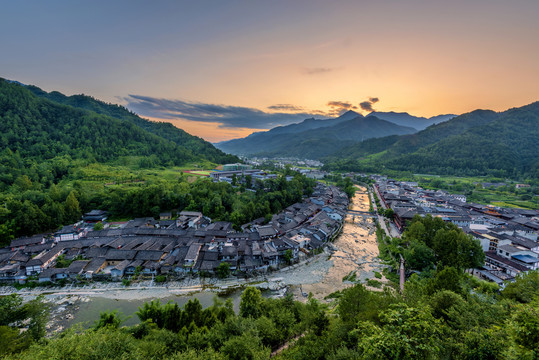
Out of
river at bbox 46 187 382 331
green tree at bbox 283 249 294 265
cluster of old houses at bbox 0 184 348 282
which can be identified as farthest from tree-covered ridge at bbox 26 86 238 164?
river at bbox 46 187 382 331

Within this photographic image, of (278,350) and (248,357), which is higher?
(248,357)

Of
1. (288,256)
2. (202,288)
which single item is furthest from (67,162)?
(288,256)

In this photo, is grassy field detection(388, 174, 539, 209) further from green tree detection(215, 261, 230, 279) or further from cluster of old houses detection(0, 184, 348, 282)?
green tree detection(215, 261, 230, 279)

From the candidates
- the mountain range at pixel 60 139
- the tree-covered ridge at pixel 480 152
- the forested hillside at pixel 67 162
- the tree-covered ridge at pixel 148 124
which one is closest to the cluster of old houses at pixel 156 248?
the forested hillside at pixel 67 162

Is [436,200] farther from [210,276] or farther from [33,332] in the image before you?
[33,332]

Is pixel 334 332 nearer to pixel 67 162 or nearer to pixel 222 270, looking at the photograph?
pixel 222 270

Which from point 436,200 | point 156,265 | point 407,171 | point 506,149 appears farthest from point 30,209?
point 506,149
